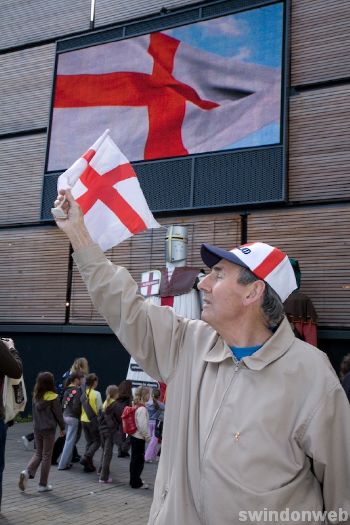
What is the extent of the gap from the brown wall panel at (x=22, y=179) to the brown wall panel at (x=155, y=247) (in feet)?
8.61

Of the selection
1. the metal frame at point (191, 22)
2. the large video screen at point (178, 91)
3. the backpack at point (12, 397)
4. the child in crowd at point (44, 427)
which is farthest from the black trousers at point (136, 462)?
the large video screen at point (178, 91)

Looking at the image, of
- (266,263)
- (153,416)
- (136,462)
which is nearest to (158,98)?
(153,416)

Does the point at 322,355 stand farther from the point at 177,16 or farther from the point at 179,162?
the point at 177,16

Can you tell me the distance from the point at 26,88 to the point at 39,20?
2218mm

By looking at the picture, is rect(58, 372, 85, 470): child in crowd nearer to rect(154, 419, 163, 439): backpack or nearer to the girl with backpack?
the girl with backpack

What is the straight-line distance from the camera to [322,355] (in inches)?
84.0

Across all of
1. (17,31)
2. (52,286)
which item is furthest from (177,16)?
(52,286)

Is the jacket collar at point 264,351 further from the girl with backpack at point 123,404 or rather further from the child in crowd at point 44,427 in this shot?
the girl with backpack at point 123,404

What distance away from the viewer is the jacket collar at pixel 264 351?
6.79 feet

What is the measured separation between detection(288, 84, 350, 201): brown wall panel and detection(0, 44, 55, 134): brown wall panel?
292 inches

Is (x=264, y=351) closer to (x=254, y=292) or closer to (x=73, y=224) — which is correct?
(x=254, y=292)

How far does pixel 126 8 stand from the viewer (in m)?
15.6

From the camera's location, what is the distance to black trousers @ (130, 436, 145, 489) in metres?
8.07

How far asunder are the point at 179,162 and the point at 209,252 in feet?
38.5
